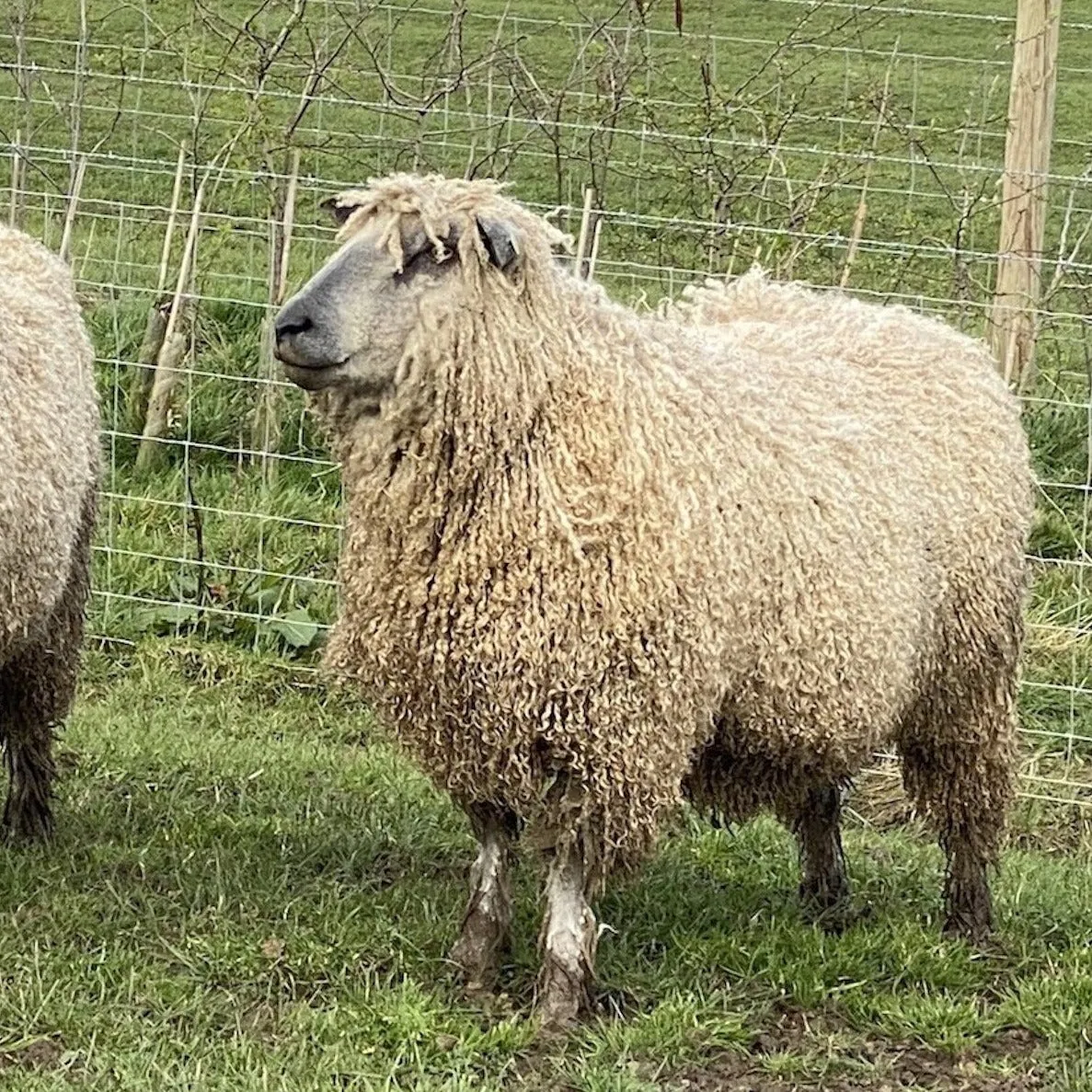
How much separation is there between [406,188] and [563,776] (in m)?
1.29

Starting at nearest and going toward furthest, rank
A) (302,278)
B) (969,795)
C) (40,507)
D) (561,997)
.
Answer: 1. (561,997)
2. (40,507)
3. (969,795)
4. (302,278)

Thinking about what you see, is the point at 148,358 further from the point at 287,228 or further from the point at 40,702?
the point at 40,702

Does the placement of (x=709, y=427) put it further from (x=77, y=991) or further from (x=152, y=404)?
(x=152, y=404)

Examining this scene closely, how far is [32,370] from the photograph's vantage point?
4836mm

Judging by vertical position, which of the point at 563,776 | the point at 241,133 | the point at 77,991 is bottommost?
the point at 77,991

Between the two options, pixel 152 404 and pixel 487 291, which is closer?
pixel 487 291

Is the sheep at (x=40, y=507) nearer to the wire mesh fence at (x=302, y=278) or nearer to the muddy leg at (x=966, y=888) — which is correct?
the wire mesh fence at (x=302, y=278)

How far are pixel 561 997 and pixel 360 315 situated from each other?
1541mm

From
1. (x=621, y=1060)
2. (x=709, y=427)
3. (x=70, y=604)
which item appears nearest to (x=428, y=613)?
(x=709, y=427)

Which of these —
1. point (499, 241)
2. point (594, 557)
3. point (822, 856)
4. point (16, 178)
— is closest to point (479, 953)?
point (594, 557)

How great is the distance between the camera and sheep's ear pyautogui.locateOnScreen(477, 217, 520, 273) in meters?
3.79

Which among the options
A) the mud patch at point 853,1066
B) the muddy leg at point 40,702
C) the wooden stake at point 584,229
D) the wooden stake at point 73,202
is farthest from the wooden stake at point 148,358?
the mud patch at point 853,1066

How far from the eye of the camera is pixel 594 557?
13.0 ft

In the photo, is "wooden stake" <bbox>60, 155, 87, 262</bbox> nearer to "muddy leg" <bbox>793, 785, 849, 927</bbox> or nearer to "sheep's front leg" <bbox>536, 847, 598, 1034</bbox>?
"muddy leg" <bbox>793, 785, 849, 927</bbox>
